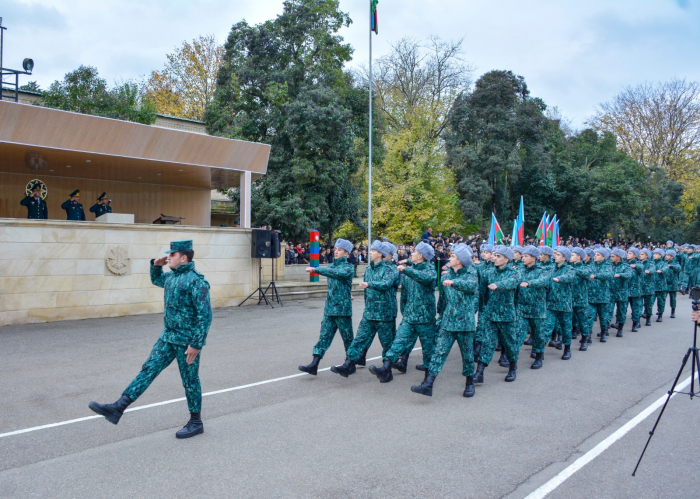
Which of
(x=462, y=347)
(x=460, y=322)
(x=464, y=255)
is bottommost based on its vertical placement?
(x=462, y=347)

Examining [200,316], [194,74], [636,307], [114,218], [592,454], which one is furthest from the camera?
[194,74]

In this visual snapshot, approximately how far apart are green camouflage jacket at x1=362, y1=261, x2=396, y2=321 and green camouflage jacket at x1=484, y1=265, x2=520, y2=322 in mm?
1348

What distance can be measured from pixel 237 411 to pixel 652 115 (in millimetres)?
49888

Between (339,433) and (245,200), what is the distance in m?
12.8

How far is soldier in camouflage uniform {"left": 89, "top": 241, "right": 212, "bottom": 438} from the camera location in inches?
188

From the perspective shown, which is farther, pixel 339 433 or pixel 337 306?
pixel 337 306

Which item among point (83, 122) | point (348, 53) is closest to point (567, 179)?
point (348, 53)

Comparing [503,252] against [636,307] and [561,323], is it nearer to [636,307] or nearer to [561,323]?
[561,323]

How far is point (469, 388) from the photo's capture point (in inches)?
249

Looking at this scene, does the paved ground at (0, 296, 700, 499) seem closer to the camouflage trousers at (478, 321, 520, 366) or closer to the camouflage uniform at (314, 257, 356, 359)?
the camouflage trousers at (478, 321, 520, 366)

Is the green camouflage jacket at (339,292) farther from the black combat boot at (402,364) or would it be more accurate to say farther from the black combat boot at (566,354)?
the black combat boot at (566,354)

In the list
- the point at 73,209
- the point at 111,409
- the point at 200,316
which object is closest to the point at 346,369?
the point at 200,316

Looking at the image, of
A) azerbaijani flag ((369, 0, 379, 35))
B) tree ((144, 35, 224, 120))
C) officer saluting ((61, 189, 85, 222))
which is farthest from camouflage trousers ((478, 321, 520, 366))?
tree ((144, 35, 224, 120))

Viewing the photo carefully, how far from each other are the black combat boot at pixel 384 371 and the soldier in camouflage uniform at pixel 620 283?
248 inches
